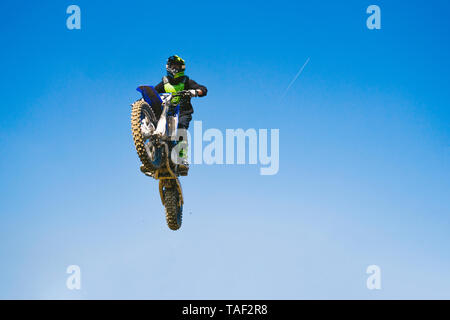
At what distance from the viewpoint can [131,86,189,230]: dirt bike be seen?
10062 mm

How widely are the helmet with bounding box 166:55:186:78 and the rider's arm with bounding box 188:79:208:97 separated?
12.1 inches

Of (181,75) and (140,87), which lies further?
(181,75)

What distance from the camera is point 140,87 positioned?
35.0 feet

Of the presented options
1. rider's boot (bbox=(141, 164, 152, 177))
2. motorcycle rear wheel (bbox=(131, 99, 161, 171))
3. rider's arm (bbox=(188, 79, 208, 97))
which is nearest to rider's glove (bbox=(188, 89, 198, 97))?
rider's arm (bbox=(188, 79, 208, 97))

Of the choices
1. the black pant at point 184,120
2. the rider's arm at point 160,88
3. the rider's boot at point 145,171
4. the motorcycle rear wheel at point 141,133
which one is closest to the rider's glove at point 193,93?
the black pant at point 184,120

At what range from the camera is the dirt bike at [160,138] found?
10062mm

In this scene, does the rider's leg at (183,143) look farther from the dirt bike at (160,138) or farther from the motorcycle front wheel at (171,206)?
the motorcycle front wheel at (171,206)

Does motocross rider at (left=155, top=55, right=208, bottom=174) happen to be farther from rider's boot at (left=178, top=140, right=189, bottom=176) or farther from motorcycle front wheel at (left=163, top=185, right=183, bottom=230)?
motorcycle front wheel at (left=163, top=185, right=183, bottom=230)
